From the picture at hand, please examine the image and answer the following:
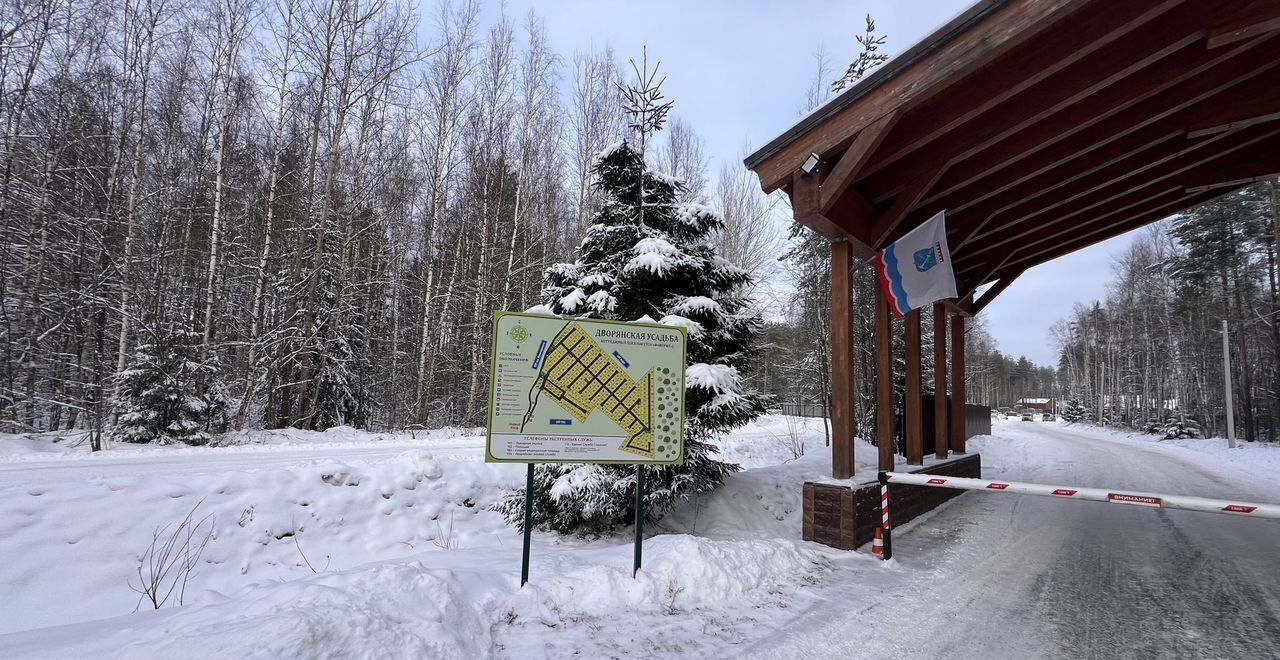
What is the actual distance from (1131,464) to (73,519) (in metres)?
22.5

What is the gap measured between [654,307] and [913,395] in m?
4.52

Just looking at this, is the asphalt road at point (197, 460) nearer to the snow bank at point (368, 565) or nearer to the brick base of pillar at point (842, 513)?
the snow bank at point (368, 565)

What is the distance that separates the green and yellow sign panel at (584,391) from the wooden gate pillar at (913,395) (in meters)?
5.41

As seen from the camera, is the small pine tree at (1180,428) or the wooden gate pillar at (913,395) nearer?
the wooden gate pillar at (913,395)

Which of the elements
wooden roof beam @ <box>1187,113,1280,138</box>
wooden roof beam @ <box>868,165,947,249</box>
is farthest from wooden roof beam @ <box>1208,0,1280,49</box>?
wooden roof beam @ <box>868,165,947,249</box>

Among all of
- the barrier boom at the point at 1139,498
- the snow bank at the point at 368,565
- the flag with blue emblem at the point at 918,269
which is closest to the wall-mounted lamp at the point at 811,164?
the flag with blue emblem at the point at 918,269

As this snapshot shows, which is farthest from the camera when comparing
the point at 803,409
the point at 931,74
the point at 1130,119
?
the point at 803,409

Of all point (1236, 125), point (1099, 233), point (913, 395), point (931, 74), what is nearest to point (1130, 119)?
point (1236, 125)

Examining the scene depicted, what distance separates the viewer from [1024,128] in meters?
6.49

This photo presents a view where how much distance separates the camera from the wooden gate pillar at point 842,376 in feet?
21.1

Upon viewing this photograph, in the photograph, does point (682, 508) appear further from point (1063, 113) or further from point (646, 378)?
point (1063, 113)

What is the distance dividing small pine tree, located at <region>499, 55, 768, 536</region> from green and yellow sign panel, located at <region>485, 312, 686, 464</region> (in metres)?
→ 1.49

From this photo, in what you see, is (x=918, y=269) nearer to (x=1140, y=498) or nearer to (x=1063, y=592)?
(x=1140, y=498)

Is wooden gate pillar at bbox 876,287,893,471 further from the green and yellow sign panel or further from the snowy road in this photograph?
the green and yellow sign panel
